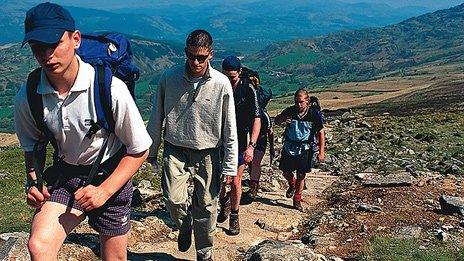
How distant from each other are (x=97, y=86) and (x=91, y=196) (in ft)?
2.69

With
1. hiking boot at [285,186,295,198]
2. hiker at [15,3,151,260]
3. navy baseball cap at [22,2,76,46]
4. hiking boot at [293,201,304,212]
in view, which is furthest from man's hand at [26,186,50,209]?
hiking boot at [285,186,295,198]

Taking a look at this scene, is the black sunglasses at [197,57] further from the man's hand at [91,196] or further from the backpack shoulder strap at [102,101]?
the man's hand at [91,196]

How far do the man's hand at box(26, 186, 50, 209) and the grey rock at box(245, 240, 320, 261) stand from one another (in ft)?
12.1

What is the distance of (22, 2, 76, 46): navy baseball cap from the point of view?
3.65m

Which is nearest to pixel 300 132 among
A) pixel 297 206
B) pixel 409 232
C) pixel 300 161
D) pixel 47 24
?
pixel 300 161

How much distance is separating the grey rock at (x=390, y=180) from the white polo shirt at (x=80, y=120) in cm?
910

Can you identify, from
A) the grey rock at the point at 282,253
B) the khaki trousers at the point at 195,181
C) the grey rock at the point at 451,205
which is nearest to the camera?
the khaki trousers at the point at 195,181

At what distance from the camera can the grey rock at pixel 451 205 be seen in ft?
32.4

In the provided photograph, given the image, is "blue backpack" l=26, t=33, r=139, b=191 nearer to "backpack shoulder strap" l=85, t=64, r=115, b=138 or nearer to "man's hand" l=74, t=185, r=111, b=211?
"backpack shoulder strap" l=85, t=64, r=115, b=138

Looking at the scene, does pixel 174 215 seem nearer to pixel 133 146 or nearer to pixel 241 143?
pixel 241 143

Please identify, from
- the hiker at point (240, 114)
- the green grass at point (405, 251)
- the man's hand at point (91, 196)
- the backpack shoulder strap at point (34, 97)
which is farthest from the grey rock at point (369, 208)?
the backpack shoulder strap at point (34, 97)

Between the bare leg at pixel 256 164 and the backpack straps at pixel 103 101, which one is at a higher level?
the backpack straps at pixel 103 101

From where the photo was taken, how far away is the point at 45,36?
143 inches

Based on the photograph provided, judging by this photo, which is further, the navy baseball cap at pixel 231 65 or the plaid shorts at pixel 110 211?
the navy baseball cap at pixel 231 65
